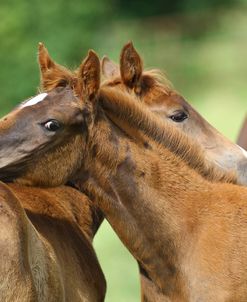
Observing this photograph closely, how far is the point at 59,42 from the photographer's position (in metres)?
20.0

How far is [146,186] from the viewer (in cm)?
578

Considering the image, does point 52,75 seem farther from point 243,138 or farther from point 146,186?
point 243,138

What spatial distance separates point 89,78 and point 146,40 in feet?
49.3

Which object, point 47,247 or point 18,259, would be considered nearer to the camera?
point 18,259

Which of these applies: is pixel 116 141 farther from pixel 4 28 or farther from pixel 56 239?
pixel 4 28

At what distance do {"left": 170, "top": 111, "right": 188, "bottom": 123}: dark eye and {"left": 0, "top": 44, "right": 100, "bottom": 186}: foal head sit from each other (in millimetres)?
1395

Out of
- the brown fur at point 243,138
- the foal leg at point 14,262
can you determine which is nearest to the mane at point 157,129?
the foal leg at point 14,262

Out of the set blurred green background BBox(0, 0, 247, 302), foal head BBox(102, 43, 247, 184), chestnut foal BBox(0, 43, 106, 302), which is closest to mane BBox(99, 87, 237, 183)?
chestnut foal BBox(0, 43, 106, 302)

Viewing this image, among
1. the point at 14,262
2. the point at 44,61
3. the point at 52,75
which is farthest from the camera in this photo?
the point at 44,61

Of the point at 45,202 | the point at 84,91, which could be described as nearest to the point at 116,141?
the point at 84,91

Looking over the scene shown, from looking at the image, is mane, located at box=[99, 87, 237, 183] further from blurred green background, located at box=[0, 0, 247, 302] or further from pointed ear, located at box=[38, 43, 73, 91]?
blurred green background, located at box=[0, 0, 247, 302]

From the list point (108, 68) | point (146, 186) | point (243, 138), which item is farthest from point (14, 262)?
point (243, 138)

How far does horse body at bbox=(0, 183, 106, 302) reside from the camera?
513 centimetres

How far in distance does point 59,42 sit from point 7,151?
14.6 m
